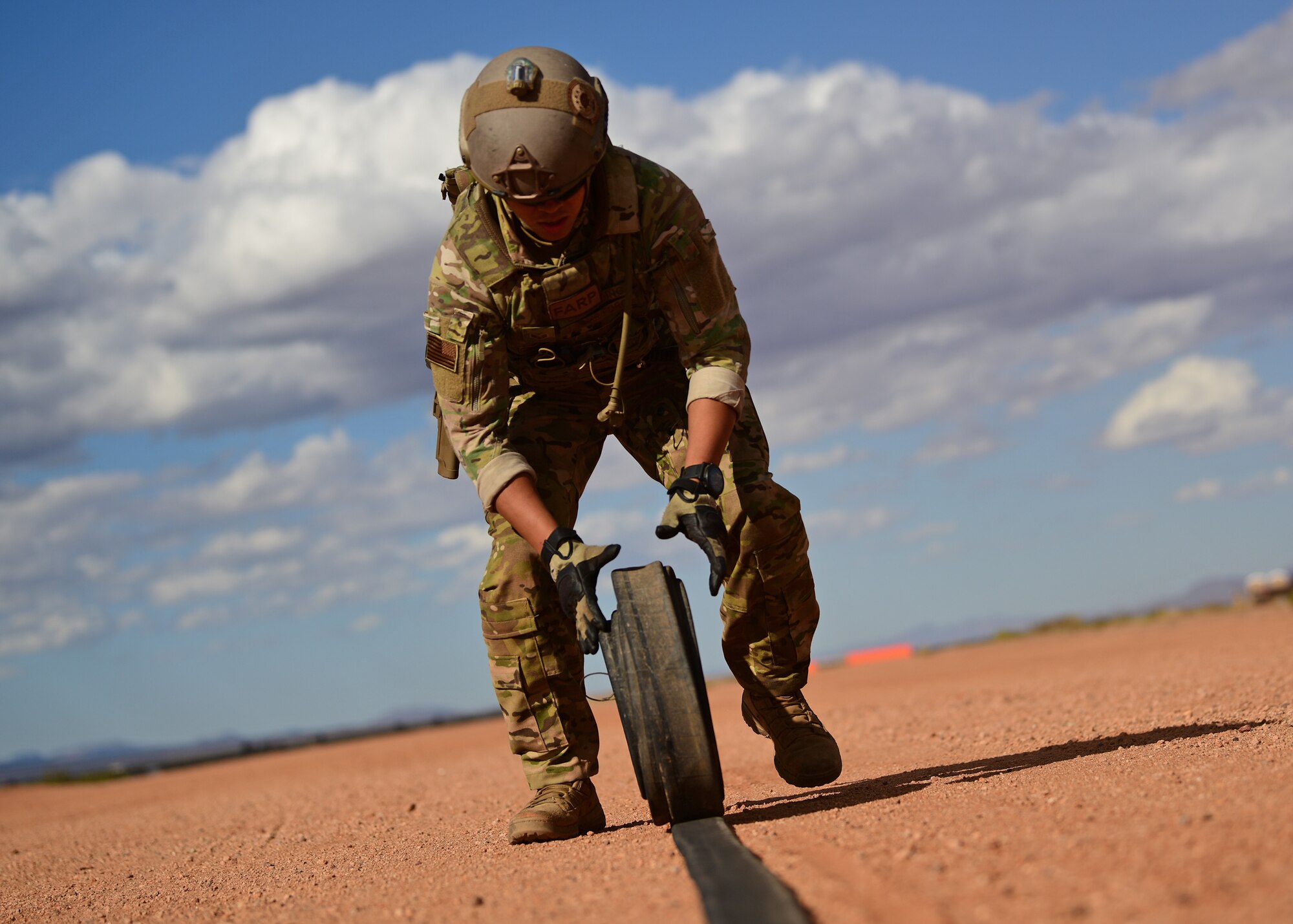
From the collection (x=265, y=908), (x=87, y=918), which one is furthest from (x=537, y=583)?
(x=87, y=918)

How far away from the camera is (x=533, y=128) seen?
488cm

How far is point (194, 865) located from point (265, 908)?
2.26 m

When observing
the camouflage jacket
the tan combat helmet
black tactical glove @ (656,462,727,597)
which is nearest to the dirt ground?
black tactical glove @ (656,462,727,597)

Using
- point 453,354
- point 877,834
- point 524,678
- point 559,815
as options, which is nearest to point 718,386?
point 453,354

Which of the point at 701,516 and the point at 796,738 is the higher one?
the point at 701,516

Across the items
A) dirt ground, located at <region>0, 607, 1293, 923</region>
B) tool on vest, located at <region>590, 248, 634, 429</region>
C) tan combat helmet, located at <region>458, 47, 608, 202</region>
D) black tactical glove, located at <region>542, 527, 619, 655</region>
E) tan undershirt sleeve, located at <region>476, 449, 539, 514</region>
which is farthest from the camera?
tool on vest, located at <region>590, 248, 634, 429</region>

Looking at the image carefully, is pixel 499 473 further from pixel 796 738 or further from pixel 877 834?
pixel 877 834

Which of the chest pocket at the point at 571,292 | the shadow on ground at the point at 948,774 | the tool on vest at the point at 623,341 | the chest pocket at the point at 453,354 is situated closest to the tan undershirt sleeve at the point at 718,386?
the tool on vest at the point at 623,341

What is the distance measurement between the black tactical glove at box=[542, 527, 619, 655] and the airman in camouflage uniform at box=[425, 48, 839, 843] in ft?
0.06

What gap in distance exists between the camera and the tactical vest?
5176 millimetres

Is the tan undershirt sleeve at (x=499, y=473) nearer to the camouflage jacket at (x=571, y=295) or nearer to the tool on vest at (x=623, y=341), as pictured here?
the camouflage jacket at (x=571, y=295)

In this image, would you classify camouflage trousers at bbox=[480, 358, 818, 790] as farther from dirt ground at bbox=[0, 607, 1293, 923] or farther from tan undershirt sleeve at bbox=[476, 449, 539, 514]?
dirt ground at bbox=[0, 607, 1293, 923]

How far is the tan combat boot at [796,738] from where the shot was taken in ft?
17.7

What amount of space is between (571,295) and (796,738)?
6.36ft
